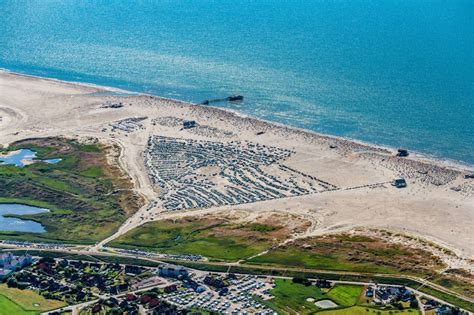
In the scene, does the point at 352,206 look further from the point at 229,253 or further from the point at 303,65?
the point at 303,65

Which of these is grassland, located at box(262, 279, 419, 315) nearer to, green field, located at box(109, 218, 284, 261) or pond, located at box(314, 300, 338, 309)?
pond, located at box(314, 300, 338, 309)

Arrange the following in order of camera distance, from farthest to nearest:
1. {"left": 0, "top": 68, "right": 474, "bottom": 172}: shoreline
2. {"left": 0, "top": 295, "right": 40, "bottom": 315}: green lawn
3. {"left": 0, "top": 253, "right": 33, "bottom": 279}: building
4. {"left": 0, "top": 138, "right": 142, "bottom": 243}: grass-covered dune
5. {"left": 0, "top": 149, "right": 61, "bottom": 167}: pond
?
{"left": 0, "top": 68, "right": 474, "bottom": 172}: shoreline < {"left": 0, "top": 149, "right": 61, "bottom": 167}: pond < {"left": 0, "top": 138, "right": 142, "bottom": 243}: grass-covered dune < {"left": 0, "top": 253, "right": 33, "bottom": 279}: building < {"left": 0, "top": 295, "right": 40, "bottom": 315}: green lawn

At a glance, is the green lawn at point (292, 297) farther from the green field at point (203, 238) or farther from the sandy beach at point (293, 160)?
the sandy beach at point (293, 160)

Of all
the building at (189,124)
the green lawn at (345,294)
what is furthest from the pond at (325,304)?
the building at (189,124)

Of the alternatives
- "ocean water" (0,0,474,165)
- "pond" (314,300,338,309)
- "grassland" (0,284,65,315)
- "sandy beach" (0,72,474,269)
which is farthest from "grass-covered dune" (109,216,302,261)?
"ocean water" (0,0,474,165)

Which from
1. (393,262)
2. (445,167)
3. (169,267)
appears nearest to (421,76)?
(445,167)

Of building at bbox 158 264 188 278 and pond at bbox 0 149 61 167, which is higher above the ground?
pond at bbox 0 149 61 167
